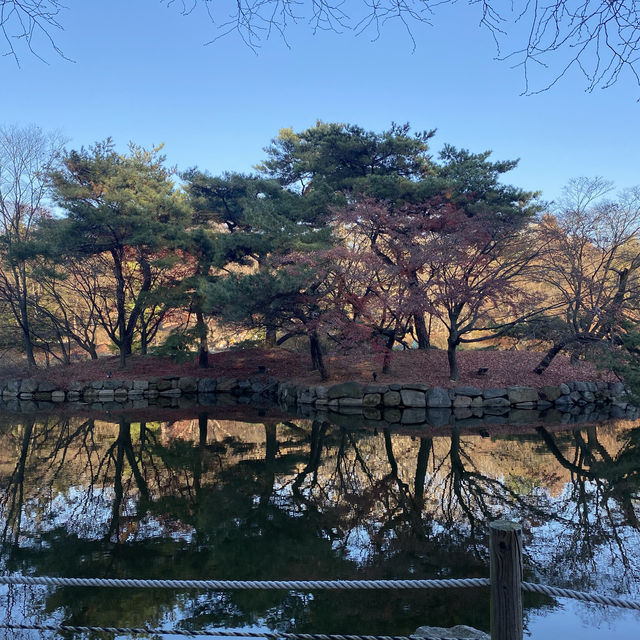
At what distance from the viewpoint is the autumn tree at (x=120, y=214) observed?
1675cm

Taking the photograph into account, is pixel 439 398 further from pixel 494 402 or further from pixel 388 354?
pixel 388 354

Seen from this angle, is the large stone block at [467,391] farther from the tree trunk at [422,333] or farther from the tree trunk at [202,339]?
the tree trunk at [202,339]

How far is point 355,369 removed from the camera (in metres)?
16.0

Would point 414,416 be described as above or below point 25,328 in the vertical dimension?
below

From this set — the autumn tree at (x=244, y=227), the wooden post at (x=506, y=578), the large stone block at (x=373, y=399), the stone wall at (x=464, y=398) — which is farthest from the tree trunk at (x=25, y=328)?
the wooden post at (x=506, y=578)

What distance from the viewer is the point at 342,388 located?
14336 millimetres

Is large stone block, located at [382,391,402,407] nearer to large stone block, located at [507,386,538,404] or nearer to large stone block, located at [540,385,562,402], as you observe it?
large stone block, located at [507,386,538,404]

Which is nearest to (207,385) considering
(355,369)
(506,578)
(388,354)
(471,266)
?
(355,369)

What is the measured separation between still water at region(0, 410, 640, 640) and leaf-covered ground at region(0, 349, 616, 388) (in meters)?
4.90

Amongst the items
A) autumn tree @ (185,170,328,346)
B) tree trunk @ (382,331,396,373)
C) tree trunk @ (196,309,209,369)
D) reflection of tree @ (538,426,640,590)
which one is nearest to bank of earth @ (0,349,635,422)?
tree trunk @ (382,331,396,373)

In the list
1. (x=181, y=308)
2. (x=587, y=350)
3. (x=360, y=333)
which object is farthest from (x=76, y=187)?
(x=587, y=350)

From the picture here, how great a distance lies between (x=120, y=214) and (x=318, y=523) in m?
14.3

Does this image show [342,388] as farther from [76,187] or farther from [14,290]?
[14,290]

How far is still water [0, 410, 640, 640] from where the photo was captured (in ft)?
12.0
